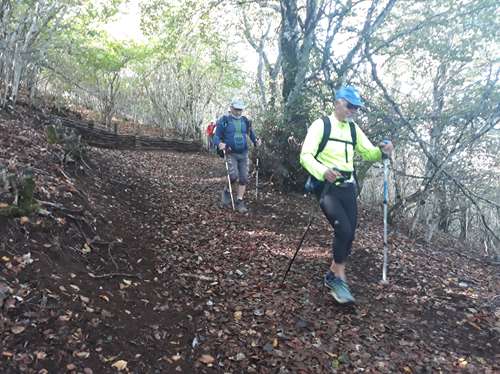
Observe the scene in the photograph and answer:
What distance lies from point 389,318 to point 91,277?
3.20 meters

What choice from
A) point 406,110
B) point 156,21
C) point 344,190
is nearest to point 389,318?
point 344,190

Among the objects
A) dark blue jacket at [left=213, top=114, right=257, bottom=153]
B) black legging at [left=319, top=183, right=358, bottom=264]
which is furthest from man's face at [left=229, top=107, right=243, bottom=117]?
black legging at [left=319, top=183, right=358, bottom=264]

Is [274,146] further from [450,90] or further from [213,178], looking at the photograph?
[450,90]

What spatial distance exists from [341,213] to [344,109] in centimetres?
115

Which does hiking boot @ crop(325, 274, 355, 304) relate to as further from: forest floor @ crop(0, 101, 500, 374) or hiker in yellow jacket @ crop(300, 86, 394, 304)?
forest floor @ crop(0, 101, 500, 374)

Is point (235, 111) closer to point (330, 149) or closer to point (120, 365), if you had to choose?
point (330, 149)

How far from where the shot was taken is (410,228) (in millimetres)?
8438

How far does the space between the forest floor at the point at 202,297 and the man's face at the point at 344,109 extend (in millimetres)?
2102

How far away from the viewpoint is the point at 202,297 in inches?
180

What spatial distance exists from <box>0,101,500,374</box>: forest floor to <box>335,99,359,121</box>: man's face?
2102mm

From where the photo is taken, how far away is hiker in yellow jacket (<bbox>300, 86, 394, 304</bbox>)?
438cm

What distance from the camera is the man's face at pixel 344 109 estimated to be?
14.5 ft

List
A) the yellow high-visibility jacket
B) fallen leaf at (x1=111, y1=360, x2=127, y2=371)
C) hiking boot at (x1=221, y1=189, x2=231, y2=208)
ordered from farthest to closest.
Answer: hiking boot at (x1=221, y1=189, x2=231, y2=208)
the yellow high-visibility jacket
fallen leaf at (x1=111, y1=360, x2=127, y2=371)

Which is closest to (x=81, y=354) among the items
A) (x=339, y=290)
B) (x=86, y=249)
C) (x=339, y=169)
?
(x=86, y=249)
